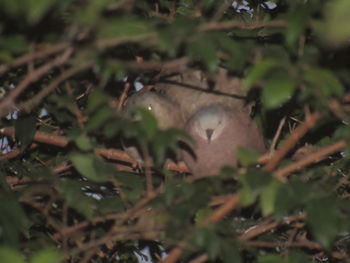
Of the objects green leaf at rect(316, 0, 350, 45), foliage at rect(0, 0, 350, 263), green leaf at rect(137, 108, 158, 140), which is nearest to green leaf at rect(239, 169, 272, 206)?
foliage at rect(0, 0, 350, 263)

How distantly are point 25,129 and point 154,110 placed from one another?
1.93 ft

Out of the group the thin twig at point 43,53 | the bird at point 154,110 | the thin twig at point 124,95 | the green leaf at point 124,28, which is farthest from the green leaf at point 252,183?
the thin twig at point 124,95

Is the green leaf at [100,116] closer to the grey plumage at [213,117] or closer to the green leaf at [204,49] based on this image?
the green leaf at [204,49]

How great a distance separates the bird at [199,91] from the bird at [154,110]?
0.07 meters

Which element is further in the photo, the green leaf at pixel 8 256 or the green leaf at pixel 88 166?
the green leaf at pixel 88 166

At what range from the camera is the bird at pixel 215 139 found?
2.98 meters

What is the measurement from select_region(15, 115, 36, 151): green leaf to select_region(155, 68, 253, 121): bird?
2.19ft

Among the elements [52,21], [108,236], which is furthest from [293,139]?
[52,21]

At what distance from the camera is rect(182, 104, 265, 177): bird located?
9.77ft

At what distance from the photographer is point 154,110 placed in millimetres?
3094

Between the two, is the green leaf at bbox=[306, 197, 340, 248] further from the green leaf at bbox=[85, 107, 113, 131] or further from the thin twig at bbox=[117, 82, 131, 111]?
the thin twig at bbox=[117, 82, 131, 111]

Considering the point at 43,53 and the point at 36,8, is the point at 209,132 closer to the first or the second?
the point at 43,53

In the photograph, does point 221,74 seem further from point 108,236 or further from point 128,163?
point 108,236

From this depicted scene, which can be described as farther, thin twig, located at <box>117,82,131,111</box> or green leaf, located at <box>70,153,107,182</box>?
thin twig, located at <box>117,82,131,111</box>
